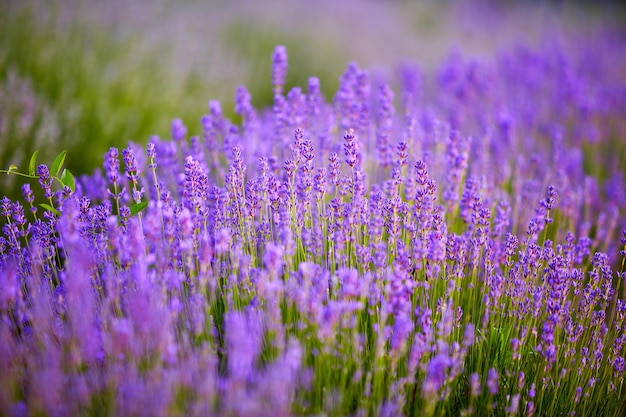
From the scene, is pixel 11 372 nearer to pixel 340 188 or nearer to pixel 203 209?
pixel 203 209

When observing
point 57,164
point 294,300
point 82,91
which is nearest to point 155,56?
point 82,91

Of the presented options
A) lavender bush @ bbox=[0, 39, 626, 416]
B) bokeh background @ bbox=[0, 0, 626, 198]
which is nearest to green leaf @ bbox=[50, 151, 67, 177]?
lavender bush @ bbox=[0, 39, 626, 416]

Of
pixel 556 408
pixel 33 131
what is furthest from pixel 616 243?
pixel 33 131

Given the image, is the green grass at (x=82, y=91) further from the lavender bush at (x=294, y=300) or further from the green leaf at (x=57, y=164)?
the green leaf at (x=57, y=164)

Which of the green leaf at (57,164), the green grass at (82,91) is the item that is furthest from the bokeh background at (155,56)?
the green leaf at (57,164)

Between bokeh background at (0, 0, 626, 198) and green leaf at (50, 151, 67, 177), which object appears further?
bokeh background at (0, 0, 626, 198)

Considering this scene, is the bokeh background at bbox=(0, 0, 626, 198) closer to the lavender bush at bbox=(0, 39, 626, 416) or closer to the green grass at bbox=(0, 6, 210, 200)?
the green grass at bbox=(0, 6, 210, 200)

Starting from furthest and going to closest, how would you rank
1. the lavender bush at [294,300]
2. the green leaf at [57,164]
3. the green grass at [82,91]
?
1. the green grass at [82,91]
2. the green leaf at [57,164]
3. the lavender bush at [294,300]
